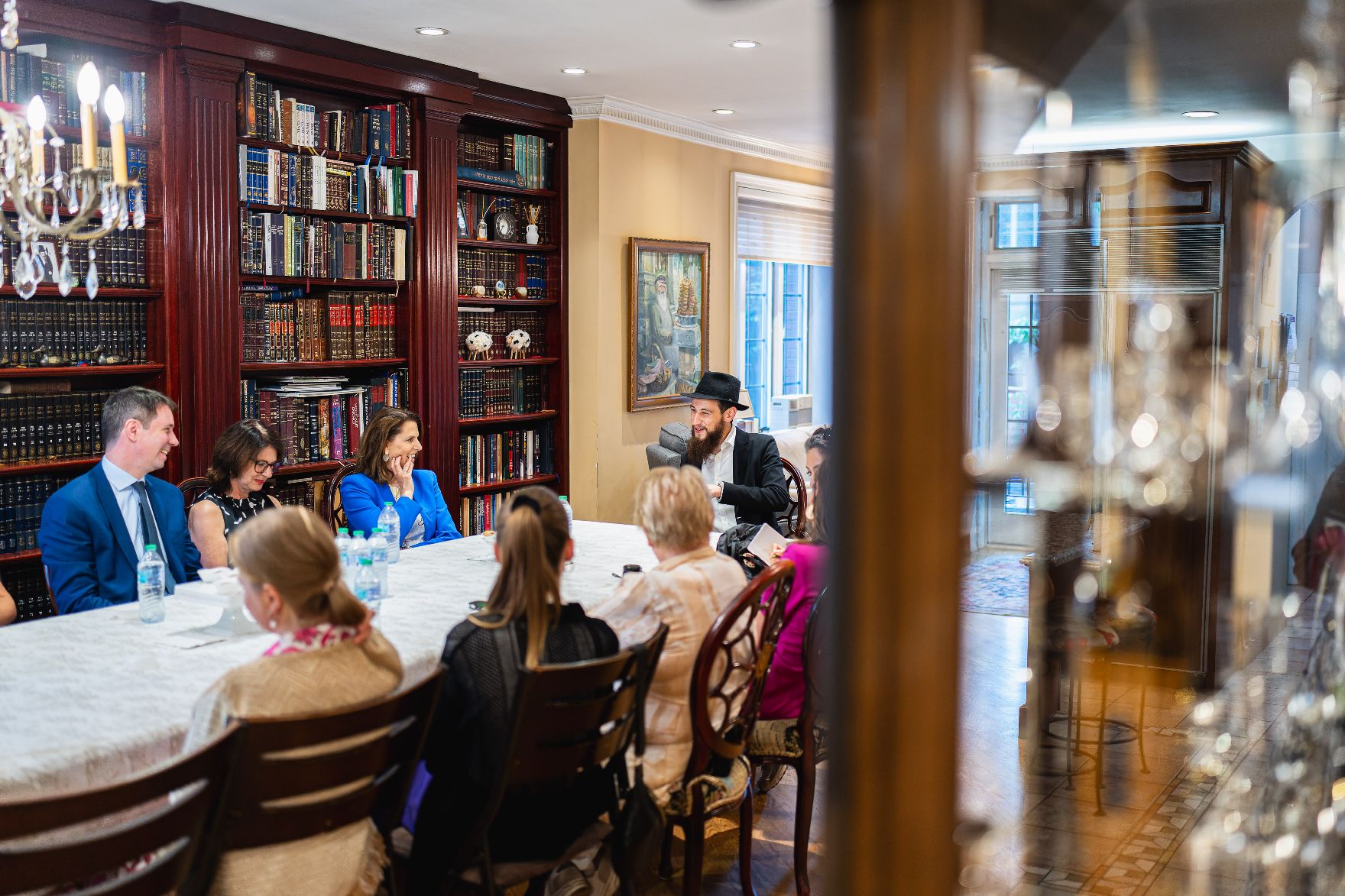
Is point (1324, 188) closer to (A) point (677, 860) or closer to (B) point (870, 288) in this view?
(B) point (870, 288)

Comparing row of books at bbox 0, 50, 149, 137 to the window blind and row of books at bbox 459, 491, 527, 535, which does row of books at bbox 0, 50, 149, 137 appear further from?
the window blind

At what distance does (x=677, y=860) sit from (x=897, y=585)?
2.62 m

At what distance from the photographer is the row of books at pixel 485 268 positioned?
18.5 feet

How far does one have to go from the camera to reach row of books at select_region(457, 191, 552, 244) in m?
5.61

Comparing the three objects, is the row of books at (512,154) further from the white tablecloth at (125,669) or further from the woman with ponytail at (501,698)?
the woman with ponytail at (501,698)

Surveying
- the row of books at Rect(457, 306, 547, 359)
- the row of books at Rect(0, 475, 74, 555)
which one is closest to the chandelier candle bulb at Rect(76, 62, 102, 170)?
the row of books at Rect(0, 475, 74, 555)

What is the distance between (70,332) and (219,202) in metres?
0.71

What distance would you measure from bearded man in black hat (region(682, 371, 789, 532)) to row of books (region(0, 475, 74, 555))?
2340mm

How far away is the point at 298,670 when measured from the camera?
73.3 inches

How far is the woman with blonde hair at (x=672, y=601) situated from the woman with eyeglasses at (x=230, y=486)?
139cm

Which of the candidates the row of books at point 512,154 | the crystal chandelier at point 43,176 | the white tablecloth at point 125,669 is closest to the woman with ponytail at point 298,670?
the white tablecloth at point 125,669

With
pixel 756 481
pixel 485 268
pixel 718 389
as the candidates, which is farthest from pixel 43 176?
pixel 485 268

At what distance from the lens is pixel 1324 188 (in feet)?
2.27

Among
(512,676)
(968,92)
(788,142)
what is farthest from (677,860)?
(788,142)
